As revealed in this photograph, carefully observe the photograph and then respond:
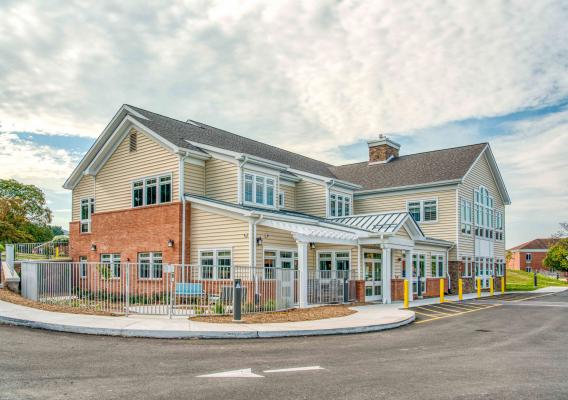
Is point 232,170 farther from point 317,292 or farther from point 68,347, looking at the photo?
point 68,347

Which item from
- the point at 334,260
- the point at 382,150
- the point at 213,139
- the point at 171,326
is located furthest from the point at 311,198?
the point at 171,326

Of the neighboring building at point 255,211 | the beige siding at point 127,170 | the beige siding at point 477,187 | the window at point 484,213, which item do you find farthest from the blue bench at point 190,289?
the window at point 484,213

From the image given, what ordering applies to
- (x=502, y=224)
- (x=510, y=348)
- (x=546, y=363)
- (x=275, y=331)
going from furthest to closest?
1. (x=502, y=224)
2. (x=275, y=331)
3. (x=510, y=348)
4. (x=546, y=363)

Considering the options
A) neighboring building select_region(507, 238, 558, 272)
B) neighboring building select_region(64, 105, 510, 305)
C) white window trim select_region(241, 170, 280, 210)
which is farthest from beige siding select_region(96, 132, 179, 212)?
neighboring building select_region(507, 238, 558, 272)

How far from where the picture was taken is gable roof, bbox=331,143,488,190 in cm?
3488

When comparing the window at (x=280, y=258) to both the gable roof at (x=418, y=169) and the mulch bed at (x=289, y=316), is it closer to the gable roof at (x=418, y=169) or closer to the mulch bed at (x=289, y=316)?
the mulch bed at (x=289, y=316)

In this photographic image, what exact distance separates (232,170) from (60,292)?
9541 mm

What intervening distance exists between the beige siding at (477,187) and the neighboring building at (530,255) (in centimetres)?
6759

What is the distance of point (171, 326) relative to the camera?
45.9ft

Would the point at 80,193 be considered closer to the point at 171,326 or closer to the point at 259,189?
the point at 259,189

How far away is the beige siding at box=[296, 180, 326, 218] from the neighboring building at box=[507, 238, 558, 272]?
84.9m

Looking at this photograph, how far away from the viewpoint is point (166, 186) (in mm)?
25031

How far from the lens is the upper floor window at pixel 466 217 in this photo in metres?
34.3

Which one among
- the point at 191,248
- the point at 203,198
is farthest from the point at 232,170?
the point at 191,248
